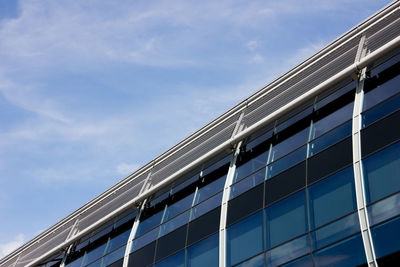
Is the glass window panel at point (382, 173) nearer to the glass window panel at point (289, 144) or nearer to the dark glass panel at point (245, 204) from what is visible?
the glass window panel at point (289, 144)

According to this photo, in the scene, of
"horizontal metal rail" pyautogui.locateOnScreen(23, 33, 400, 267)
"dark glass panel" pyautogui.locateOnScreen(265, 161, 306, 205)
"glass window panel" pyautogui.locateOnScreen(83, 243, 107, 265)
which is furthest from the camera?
"glass window panel" pyautogui.locateOnScreen(83, 243, 107, 265)

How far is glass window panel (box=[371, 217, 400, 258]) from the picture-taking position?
1758 cm

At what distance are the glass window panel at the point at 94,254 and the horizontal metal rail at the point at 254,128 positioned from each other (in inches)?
45.2

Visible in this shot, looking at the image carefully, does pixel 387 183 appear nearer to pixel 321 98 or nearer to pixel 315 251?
pixel 315 251

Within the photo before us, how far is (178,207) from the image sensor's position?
26.6m

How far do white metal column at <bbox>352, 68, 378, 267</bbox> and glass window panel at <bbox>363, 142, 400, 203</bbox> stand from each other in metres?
0.22

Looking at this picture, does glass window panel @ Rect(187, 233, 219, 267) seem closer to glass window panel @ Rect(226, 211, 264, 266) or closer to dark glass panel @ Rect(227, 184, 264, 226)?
glass window panel @ Rect(226, 211, 264, 266)

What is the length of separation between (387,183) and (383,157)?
0.96m

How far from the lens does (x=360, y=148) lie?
788 inches

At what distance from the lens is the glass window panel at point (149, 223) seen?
27297mm

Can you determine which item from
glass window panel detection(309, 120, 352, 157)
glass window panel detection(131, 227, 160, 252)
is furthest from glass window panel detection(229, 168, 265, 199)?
glass window panel detection(131, 227, 160, 252)

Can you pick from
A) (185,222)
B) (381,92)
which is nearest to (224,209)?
(185,222)

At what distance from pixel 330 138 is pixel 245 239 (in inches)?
185

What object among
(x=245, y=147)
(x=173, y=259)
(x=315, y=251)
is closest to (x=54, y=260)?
(x=173, y=259)
